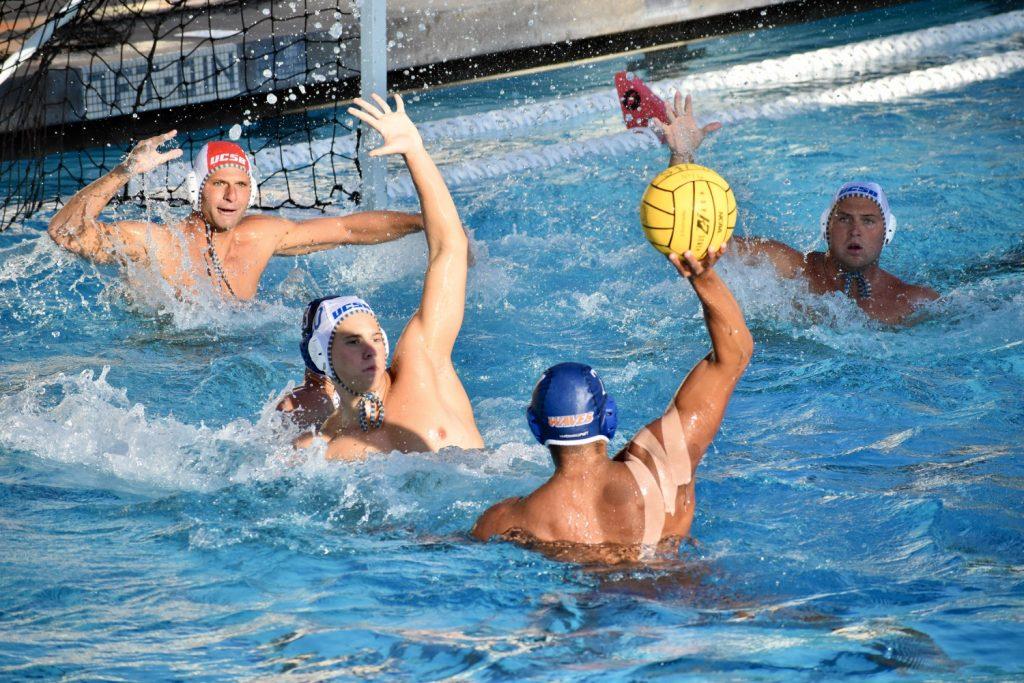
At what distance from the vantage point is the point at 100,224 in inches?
199

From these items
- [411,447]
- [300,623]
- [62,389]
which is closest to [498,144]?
[62,389]

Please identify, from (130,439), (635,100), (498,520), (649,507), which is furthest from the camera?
(635,100)

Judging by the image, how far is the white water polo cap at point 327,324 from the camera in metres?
3.43

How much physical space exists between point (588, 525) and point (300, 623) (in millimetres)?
786

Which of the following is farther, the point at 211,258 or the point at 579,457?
the point at 211,258

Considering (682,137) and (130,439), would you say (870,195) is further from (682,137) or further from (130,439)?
(130,439)

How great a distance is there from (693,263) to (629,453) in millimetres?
519

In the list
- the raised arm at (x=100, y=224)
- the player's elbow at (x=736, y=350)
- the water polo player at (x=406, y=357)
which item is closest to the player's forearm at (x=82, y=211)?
the raised arm at (x=100, y=224)

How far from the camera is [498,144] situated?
8492 millimetres

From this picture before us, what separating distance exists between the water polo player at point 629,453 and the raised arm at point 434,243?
82 cm

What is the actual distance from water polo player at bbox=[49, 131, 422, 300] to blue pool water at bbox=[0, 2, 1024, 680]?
7.2 inches

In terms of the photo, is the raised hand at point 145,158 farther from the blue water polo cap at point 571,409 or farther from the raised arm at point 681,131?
the blue water polo cap at point 571,409

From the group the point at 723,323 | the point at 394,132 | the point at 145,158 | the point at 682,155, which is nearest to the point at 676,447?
the point at 723,323

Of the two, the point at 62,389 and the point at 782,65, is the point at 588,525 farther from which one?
the point at 782,65
